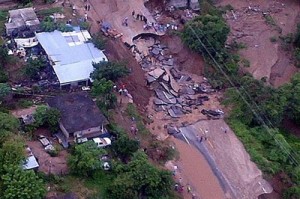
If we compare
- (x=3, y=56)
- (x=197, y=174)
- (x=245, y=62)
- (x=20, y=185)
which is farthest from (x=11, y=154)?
(x=245, y=62)

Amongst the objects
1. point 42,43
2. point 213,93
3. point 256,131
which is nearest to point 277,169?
point 256,131

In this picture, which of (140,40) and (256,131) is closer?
(256,131)

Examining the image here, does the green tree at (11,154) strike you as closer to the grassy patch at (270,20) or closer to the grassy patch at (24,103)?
the grassy patch at (24,103)

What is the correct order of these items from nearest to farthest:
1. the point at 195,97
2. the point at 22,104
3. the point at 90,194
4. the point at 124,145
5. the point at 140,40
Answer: the point at 90,194, the point at 124,145, the point at 22,104, the point at 195,97, the point at 140,40

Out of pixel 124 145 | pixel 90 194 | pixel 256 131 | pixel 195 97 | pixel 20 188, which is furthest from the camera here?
pixel 195 97

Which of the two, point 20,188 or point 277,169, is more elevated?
point 20,188

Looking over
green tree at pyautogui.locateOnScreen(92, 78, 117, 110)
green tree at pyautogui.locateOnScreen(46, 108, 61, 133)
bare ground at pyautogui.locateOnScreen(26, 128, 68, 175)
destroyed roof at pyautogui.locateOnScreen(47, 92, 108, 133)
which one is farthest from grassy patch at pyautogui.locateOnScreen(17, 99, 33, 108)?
green tree at pyautogui.locateOnScreen(92, 78, 117, 110)

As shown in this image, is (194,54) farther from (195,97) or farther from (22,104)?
(22,104)
